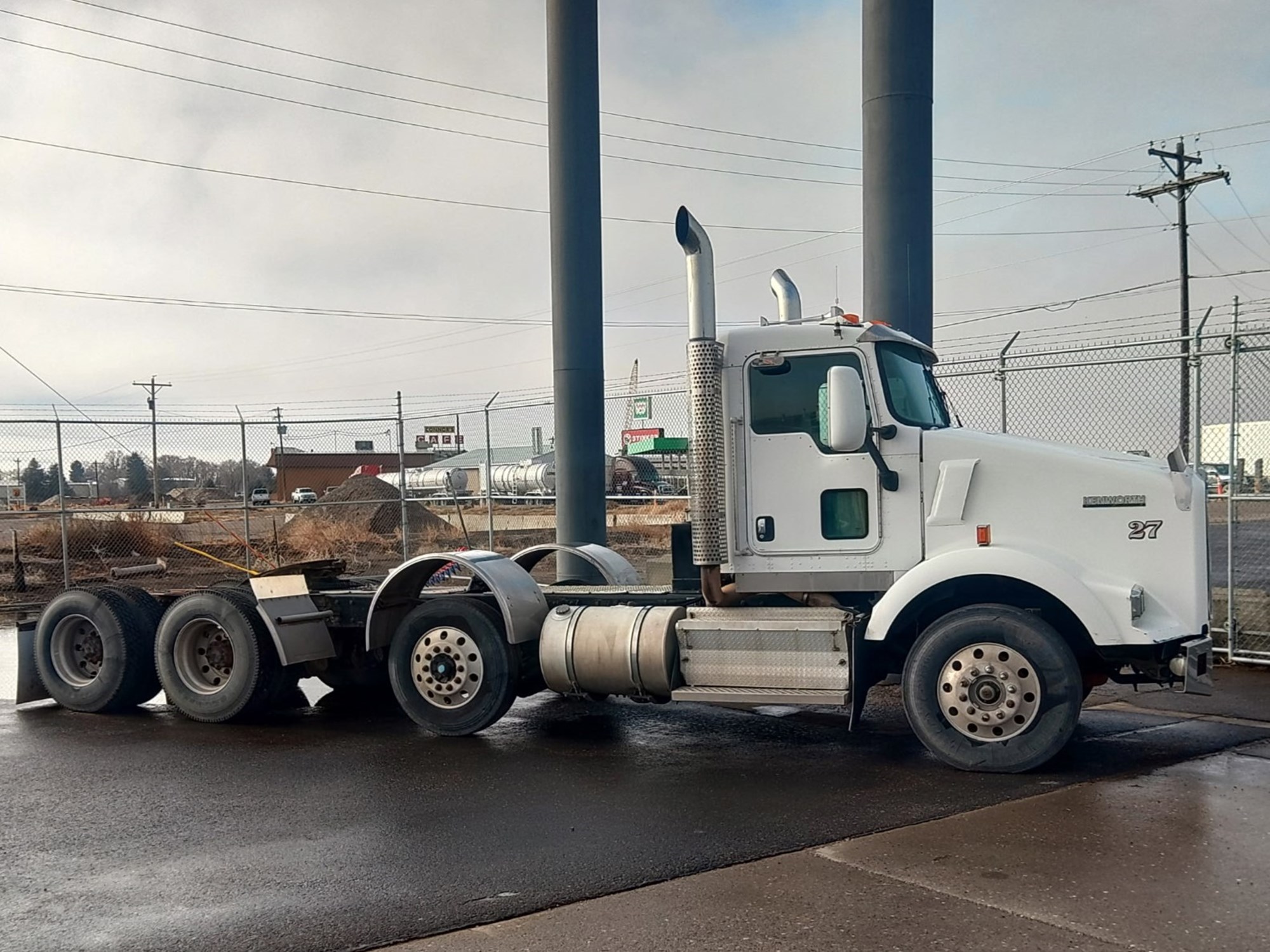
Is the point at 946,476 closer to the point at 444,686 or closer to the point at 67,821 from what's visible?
the point at 444,686

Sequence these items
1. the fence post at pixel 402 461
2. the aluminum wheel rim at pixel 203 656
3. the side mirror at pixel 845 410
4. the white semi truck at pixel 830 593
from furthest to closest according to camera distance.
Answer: the fence post at pixel 402 461 → the aluminum wheel rim at pixel 203 656 → the side mirror at pixel 845 410 → the white semi truck at pixel 830 593

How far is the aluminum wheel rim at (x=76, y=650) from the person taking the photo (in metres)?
9.95

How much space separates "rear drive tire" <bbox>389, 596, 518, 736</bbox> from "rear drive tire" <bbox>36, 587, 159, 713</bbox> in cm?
255

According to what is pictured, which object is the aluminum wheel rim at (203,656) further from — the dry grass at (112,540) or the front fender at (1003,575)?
the dry grass at (112,540)

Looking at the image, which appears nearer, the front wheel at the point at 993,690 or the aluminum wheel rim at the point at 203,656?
the front wheel at the point at 993,690

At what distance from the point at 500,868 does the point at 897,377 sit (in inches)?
166

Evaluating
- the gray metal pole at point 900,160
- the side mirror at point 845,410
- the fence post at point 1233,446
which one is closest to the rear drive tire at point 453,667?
the side mirror at point 845,410

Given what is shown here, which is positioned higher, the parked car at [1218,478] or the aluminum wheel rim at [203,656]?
the parked car at [1218,478]

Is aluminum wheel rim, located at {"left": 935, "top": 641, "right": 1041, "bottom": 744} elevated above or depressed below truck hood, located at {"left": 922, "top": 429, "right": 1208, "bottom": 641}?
below

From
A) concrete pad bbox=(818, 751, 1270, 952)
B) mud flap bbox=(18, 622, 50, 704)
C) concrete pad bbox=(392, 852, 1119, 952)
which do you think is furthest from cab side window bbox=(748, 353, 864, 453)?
mud flap bbox=(18, 622, 50, 704)

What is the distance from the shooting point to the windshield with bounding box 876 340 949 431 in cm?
777

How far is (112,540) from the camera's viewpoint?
22016mm

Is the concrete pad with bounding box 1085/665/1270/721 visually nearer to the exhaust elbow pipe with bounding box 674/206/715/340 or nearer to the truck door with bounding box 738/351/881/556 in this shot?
the truck door with bounding box 738/351/881/556

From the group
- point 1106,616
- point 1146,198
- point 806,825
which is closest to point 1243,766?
point 1106,616
